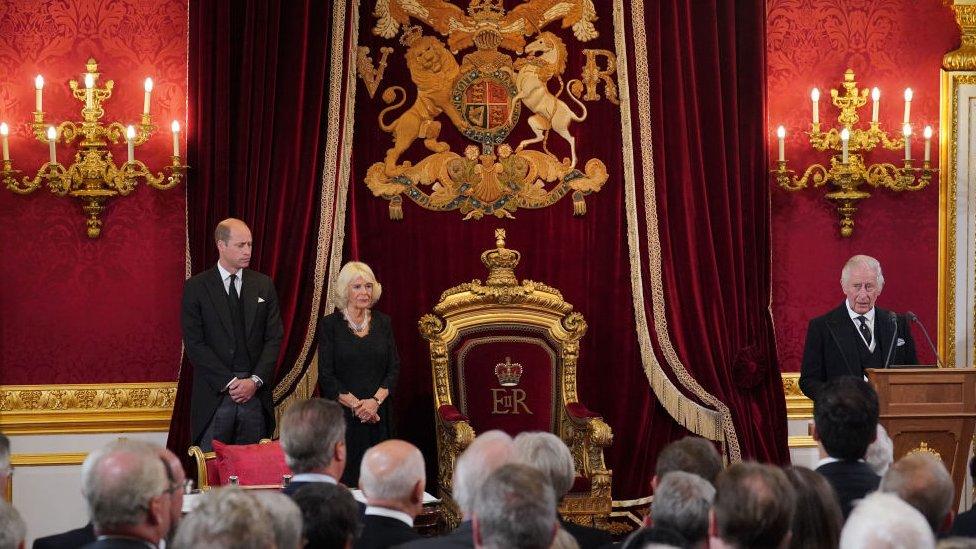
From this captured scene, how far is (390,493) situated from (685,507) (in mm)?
837

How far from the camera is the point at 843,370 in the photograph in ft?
20.0

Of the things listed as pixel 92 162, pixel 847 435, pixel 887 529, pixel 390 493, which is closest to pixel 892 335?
pixel 847 435

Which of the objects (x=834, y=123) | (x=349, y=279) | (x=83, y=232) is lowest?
(x=349, y=279)

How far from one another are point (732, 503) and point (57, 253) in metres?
4.74

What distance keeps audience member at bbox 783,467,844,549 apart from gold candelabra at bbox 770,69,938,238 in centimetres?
416

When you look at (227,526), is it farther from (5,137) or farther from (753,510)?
(5,137)

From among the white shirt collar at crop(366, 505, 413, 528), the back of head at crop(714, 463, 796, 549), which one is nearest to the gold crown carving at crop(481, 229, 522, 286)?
the white shirt collar at crop(366, 505, 413, 528)

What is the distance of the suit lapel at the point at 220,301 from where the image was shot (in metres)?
6.24

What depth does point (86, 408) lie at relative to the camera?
6.66 metres

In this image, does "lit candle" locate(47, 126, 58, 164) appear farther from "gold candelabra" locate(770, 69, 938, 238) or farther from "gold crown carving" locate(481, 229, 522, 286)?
"gold candelabra" locate(770, 69, 938, 238)

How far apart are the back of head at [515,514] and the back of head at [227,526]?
0.46 metres

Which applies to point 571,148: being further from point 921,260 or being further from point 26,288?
point 26,288

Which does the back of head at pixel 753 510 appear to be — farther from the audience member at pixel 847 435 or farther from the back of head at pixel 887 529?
the audience member at pixel 847 435

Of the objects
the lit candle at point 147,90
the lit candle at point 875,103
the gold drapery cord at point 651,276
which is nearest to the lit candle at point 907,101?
the lit candle at point 875,103
